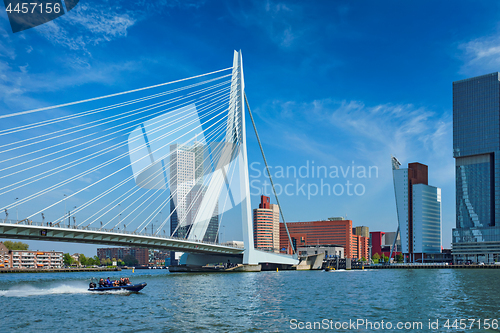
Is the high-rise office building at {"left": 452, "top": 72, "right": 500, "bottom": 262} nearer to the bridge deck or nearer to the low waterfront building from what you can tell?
the low waterfront building

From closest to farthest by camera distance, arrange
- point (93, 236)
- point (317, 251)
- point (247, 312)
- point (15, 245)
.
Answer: point (247, 312) < point (93, 236) < point (317, 251) < point (15, 245)

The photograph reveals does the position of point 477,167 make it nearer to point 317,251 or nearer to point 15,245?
point 317,251

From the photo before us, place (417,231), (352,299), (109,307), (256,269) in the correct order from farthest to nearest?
(417,231) → (256,269) → (352,299) → (109,307)

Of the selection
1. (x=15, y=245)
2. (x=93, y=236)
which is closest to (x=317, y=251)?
(x=93, y=236)

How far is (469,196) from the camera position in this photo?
188m

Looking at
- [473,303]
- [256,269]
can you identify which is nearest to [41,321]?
[473,303]

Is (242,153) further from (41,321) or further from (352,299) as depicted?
(41,321)

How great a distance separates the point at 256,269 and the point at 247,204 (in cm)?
2124

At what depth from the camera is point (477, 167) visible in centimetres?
18625

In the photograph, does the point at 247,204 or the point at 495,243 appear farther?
the point at 495,243

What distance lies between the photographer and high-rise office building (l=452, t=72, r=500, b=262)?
589ft

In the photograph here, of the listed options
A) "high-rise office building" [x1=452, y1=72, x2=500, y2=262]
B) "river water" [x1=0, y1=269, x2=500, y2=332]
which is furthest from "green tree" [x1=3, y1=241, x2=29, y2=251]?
"high-rise office building" [x1=452, y1=72, x2=500, y2=262]

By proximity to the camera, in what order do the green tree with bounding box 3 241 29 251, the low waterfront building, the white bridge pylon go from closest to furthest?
the white bridge pylon
the low waterfront building
the green tree with bounding box 3 241 29 251

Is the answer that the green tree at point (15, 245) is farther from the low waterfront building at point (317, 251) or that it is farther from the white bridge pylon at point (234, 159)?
Answer: the white bridge pylon at point (234, 159)
